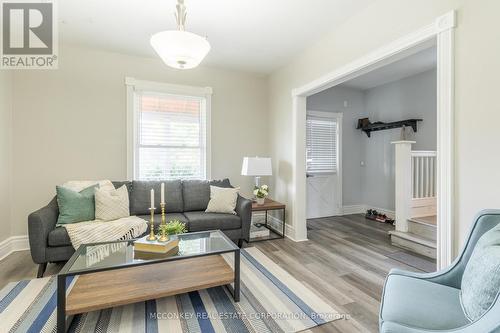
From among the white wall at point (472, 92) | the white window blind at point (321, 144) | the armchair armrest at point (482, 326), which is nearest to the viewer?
the armchair armrest at point (482, 326)

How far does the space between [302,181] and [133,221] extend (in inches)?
93.7

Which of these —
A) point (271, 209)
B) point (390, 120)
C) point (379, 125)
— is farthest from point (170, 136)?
point (390, 120)

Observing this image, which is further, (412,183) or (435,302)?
(412,183)

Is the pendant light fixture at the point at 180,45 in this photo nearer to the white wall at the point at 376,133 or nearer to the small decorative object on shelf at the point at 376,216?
the white wall at the point at 376,133

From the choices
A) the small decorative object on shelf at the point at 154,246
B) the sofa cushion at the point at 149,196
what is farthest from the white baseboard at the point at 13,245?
the small decorative object on shelf at the point at 154,246

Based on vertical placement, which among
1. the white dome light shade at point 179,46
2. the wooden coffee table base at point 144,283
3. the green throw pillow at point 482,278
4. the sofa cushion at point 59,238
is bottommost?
the wooden coffee table base at point 144,283

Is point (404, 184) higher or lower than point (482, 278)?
higher

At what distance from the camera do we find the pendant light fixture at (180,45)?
1774 millimetres

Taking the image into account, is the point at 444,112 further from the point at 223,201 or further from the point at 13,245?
the point at 13,245

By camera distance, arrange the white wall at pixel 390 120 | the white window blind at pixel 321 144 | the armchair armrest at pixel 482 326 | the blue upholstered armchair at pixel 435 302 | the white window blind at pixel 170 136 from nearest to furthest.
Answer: the armchair armrest at pixel 482 326 < the blue upholstered armchair at pixel 435 302 < the white window blind at pixel 170 136 < the white wall at pixel 390 120 < the white window blind at pixel 321 144

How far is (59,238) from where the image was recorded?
252 cm

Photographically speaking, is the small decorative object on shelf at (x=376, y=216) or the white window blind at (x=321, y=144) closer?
the small decorative object on shelf at (x=376, y=216)

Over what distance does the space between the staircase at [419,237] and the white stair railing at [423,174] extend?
1.38ft

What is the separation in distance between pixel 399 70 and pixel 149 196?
15.3 feet
